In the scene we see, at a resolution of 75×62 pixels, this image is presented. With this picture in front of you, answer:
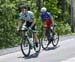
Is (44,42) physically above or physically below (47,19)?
below

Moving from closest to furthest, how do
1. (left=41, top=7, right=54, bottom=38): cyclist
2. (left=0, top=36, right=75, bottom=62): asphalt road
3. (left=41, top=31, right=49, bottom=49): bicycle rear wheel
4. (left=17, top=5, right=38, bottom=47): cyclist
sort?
(left=0, top=36, right=75, bottom=62): asphalt road < (left=17, top=5, right=38, bottom=47): cyclist < (left=41, top=7, right=54, bottom=38): cyclist < (left=41, top=31, right=49, bottom=49): bicycle rear wheel

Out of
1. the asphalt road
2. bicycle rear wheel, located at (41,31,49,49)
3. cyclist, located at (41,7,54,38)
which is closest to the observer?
the asphalt road

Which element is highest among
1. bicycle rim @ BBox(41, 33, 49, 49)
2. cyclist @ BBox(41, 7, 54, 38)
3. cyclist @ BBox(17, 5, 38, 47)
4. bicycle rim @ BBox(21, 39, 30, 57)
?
cyclist @ BBox(17, 5, 38, 47)

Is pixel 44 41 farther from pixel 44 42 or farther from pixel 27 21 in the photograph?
pixel 27 21

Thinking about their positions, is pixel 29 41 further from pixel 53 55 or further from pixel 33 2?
pixel 33 2

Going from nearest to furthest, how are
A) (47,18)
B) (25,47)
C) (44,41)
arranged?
(25,47) → (47,18) → (44,41)

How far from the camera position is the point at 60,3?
1231 inches

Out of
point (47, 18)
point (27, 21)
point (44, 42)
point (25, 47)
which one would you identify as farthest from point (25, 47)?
point (44, 42)

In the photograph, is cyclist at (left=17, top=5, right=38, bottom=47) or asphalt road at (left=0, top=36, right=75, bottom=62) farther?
cyclist at (left=17, top=5, right=38, bottom=47)

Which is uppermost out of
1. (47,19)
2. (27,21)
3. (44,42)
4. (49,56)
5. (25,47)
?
(27,21)

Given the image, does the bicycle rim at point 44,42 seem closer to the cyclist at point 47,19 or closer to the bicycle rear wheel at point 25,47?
the cyclist at point 47,19

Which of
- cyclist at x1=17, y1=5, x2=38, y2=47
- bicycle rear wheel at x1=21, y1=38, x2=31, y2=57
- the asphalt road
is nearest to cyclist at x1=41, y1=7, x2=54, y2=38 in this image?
the asphalt road

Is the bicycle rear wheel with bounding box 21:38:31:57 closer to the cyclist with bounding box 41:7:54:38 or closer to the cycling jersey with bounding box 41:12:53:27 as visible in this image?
the cyclist with bounding box 41:7:54:38

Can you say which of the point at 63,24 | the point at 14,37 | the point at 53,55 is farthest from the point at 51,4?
the point at 53,55
